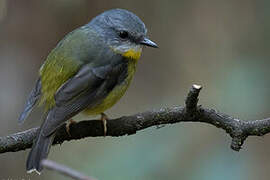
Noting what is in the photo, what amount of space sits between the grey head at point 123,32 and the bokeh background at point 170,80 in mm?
760

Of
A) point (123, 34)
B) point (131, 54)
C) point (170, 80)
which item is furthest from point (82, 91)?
point (170, 80)

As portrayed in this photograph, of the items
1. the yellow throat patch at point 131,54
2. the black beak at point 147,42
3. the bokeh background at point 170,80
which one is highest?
the black beak at point 147,42

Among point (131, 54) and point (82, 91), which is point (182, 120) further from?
point (131, 54)

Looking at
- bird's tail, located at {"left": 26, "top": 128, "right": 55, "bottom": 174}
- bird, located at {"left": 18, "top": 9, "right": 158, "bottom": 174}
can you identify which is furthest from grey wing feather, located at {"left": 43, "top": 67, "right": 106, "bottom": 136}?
bird's tail, located at {"left": 26, "top": 128, "right": 55, "bottom": 174}

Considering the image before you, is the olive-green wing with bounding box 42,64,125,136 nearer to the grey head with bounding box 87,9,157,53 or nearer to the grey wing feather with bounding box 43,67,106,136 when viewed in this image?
the grey wing feather with bounding box 43,67,106,136

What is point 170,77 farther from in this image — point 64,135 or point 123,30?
point 64,135

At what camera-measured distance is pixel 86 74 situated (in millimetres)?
4316

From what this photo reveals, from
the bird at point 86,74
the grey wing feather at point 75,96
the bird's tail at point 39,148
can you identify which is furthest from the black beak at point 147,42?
the bird's tail at point 39,148

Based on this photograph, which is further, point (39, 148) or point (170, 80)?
point (170, 80)

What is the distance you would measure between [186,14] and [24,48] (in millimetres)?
2080

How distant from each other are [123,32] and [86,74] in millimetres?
631

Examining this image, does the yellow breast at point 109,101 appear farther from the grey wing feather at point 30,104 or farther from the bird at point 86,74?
the grey wing feather at point 30,104

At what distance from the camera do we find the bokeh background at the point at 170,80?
4.60 metres

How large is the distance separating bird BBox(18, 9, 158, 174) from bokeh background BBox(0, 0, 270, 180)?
0.55 m
